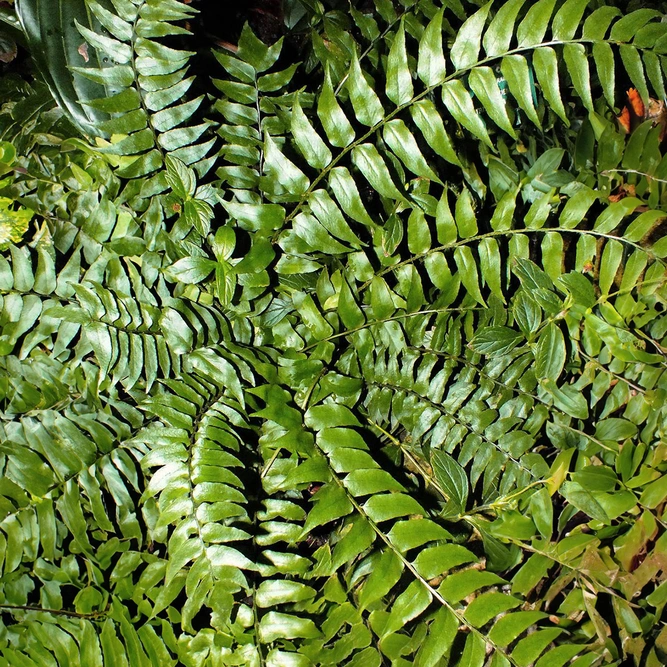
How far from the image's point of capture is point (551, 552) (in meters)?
1.15

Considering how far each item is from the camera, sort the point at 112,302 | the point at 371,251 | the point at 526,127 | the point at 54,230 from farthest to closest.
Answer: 1. the point at 526,127
2. the point at 371,251
3. the point at 54,230
4. the point at 112,302

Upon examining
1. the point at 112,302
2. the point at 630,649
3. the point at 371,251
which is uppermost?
the point at 371,251

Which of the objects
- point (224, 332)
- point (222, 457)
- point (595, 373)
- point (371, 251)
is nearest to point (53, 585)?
point (222, 457)

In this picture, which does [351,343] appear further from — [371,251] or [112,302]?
[112,302]

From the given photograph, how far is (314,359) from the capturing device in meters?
1.24

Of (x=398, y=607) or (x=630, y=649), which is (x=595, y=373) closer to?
(x=630, y=649)

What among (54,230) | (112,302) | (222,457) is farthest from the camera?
(54,230)

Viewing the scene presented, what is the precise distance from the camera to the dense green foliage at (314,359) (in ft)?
3.45

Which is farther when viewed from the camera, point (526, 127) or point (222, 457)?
point (526, 127)

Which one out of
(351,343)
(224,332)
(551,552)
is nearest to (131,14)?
(224,332)

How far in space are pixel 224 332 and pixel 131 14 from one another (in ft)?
2.34

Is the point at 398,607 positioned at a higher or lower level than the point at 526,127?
lower

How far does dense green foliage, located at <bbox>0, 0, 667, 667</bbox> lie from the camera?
3.45 feet

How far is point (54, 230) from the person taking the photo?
130cm
